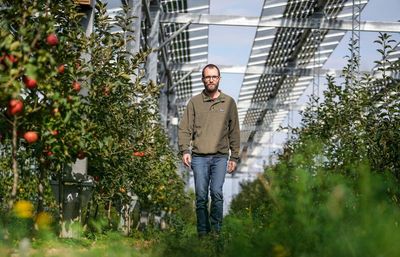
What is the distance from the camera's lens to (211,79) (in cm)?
523

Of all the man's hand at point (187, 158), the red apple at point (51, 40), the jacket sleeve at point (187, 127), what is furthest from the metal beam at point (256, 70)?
the red apple at point (51, 40)

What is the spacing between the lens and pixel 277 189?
200 centimetres

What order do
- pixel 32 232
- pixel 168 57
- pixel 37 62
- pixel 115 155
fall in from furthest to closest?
pixel 168 57, pixel 115 155, pixel 32 232, pixel 37 62

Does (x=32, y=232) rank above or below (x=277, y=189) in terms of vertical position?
below

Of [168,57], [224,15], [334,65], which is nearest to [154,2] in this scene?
[224,15]

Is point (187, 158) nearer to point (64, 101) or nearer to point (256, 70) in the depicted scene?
point (64, 101)

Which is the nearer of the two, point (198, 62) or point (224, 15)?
point (224, 15)

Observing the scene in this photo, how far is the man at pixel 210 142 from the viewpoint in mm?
5238

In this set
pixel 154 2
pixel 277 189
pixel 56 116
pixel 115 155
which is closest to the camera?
pixel 277 189

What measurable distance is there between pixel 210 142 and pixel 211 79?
0.51 m

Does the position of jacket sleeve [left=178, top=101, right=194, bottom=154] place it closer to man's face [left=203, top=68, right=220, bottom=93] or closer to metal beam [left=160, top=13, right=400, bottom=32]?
man's face [left=203, top=68, right=220, bottom=93]

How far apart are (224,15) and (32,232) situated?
40.1 ft

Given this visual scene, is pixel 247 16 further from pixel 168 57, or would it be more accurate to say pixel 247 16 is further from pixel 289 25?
pixel 168 57

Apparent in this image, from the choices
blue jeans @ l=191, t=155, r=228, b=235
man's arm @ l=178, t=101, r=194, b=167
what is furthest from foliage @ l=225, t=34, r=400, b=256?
man's arm @ l=178, t=101, r=194, b=167
